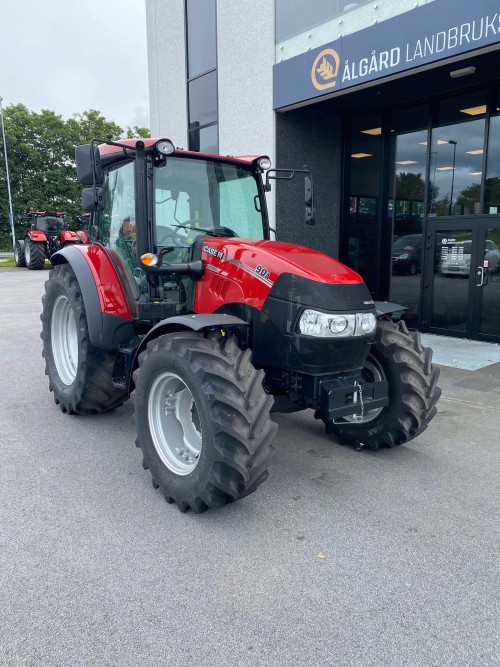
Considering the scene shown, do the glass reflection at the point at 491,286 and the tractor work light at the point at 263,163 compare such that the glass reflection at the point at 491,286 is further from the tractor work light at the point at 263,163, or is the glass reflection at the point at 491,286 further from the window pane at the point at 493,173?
the tractor work light at the point at 263,163

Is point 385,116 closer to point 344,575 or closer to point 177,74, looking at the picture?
point 177,74

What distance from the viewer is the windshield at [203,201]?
4.14m

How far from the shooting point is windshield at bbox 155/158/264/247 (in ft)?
13.6

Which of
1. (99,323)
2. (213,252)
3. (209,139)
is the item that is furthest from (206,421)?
(209,139)

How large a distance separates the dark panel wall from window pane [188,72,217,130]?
234 centimetres

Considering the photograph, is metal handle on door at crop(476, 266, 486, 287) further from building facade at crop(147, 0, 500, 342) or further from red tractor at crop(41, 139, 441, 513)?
red tractor at crop(41, 139, 441, 513)

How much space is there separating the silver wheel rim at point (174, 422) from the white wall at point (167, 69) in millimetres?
10193

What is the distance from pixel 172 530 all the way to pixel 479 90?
868 cm

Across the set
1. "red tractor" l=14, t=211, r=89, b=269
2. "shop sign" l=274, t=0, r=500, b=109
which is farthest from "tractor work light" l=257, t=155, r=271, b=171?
"red tractor" l=14, t=211, r=89, b=269

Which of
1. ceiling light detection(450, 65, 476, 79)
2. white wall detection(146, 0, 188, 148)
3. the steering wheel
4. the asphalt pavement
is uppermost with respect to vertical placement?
white wall detection(146, 0, 188, 148)

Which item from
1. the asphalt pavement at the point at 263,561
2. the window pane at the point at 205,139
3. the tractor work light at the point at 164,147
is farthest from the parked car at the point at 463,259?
the tractor work light at the point at 164,147

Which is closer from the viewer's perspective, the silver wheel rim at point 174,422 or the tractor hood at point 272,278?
the tractor hood at point 272,278

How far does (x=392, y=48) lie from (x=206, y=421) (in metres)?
6.75

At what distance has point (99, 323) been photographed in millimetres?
4449
